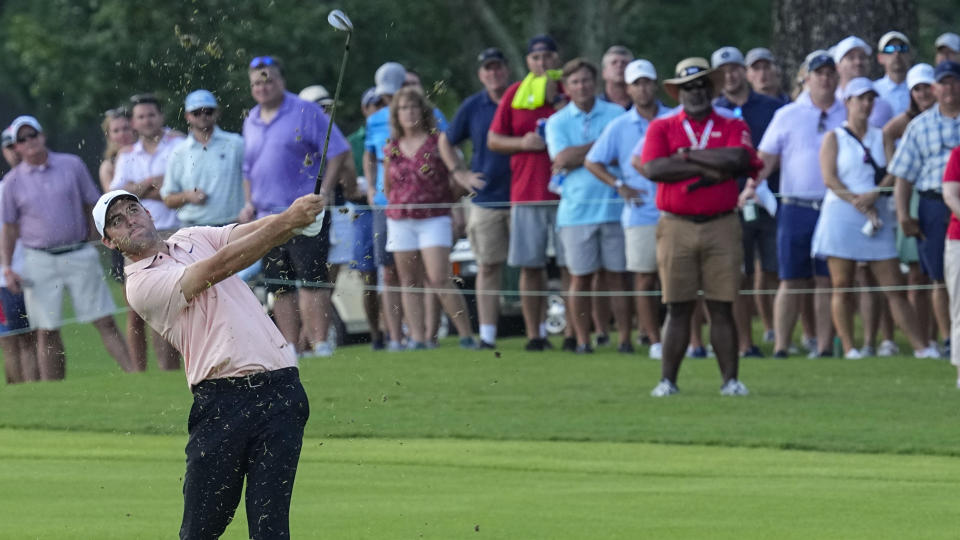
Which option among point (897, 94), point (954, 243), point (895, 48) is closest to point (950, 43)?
point (895, 48)

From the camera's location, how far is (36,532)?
9.19 metres

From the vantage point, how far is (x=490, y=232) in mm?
17609

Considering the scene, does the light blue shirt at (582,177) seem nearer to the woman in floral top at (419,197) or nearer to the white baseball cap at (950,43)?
the woman in floral top at (419,197)

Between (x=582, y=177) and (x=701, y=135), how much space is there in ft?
9.95

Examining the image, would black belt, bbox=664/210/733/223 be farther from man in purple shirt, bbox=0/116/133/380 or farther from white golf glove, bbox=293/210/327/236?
white golf glove, bbox=293/210/327/236

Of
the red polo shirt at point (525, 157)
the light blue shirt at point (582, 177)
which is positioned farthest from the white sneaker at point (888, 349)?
the red polo shirt at point (525, 157)

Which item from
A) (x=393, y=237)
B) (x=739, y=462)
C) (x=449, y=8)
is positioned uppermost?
(x=449, y=8)

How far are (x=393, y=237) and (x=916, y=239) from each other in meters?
4.50

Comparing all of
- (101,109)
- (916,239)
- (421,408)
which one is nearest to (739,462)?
(421,408)

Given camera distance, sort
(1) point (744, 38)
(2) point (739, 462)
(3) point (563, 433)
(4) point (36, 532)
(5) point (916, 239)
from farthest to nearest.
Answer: (1) point (744, 38) → (5) point (916, 239) → (3) point (563, 433) → (2) point (739, 462) → (4) point (36, 532)

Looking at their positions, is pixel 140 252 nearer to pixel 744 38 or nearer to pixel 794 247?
pixel 794 247

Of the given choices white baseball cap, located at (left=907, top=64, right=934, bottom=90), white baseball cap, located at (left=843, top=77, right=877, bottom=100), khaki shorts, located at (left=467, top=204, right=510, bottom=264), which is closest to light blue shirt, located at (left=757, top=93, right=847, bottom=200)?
white baseball cap, located at (left=843, top=77, right=877, bottom=100)

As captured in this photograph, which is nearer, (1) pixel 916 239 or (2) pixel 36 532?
(2) pixel 36 532

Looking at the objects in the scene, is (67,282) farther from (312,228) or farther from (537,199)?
(312,228)
